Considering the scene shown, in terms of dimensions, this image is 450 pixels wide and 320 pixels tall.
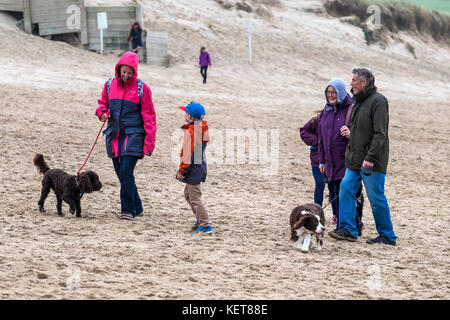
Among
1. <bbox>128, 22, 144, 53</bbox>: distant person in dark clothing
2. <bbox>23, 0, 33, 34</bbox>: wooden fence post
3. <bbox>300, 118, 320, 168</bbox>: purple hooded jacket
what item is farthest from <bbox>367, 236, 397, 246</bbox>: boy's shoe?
<bbox>23, 0, 33, 34</bbox>: wooden fence post

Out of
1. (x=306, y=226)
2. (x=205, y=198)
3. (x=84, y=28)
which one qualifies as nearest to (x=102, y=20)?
(x=84, y=28)

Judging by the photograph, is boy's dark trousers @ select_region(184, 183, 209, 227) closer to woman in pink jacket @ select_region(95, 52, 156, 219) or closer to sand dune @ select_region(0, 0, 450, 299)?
sand dune @ select_region(0, 0, 450, 299)

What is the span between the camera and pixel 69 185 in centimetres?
714

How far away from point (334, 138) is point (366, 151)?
0.57 metres

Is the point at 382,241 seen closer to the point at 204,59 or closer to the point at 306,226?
the point at 306,226

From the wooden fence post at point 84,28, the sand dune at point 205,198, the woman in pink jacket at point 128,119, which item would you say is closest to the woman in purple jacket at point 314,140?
the sand dune at point 205,198

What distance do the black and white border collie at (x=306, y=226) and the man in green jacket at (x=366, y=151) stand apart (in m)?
0.46

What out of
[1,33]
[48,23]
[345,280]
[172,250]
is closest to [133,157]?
[172,250]

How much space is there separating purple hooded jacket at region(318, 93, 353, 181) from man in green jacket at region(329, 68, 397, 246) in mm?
170

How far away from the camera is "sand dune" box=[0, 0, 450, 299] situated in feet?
17.2

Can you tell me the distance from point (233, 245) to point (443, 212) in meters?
4.24

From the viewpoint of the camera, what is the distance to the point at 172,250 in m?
6.14

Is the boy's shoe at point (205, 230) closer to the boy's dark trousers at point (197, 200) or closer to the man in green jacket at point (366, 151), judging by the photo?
the boy's dark trousers at point (197, 200)

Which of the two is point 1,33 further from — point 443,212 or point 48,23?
point 443,212
